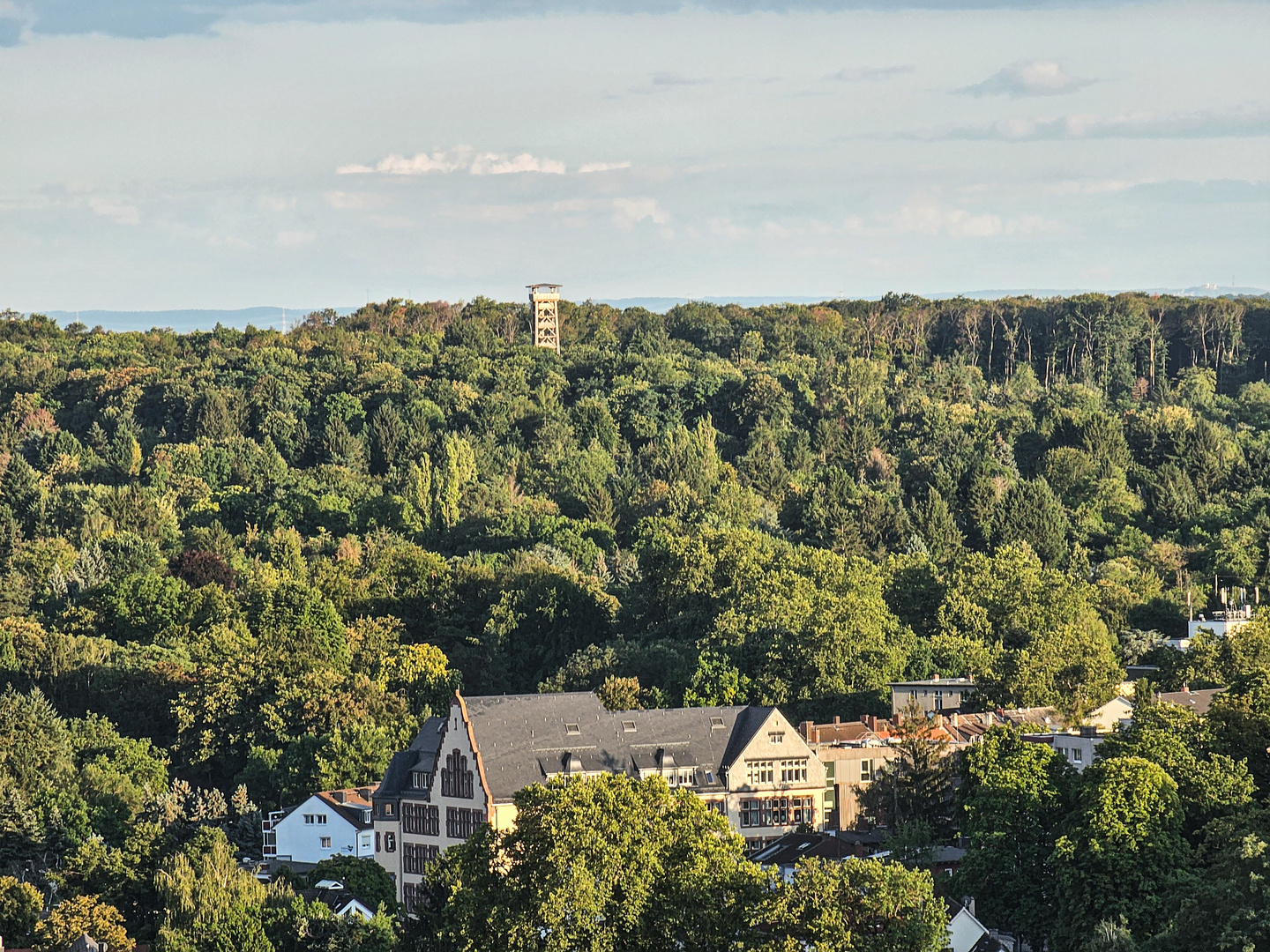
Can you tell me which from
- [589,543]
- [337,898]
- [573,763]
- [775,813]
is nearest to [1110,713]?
[775,813]

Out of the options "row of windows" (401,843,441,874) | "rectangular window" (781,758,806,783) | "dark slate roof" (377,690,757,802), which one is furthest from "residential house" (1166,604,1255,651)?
"row of windows" (401,843,441,874)

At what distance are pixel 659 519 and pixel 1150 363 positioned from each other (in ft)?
200

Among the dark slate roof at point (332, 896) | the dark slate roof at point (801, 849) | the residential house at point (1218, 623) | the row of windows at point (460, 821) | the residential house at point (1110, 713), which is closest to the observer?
the dark slate roof at point (801, 849)

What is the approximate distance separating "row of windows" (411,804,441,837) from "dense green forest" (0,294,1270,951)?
6.16 meters

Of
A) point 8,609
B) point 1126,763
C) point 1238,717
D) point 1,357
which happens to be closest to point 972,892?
point 1126,763

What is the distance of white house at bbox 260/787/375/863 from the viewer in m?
87.9

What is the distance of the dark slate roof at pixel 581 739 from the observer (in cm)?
8294

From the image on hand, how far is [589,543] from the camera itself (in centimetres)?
13488

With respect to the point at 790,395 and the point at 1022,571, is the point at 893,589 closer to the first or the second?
the point at 1022,571

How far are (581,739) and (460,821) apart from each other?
5405 mm

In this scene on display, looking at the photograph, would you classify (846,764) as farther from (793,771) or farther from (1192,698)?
(1192,698)

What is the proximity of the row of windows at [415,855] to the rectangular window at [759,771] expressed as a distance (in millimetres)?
10564

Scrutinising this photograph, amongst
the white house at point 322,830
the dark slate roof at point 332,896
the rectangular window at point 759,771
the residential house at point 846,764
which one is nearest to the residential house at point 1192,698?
the residential house at point 846,764

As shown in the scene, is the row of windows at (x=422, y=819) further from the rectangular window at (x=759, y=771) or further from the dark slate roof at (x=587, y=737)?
the rectangular window at (x=759, y=771)
